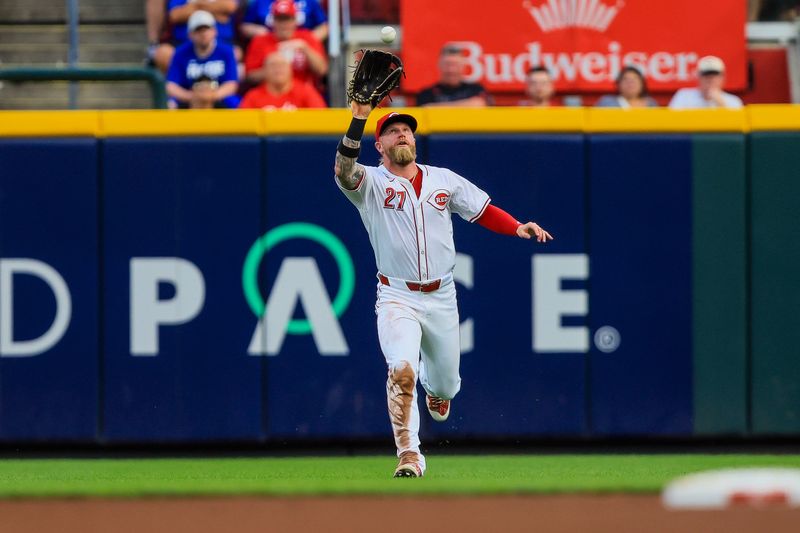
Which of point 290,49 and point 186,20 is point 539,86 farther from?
point 186,20

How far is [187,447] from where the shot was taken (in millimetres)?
9156

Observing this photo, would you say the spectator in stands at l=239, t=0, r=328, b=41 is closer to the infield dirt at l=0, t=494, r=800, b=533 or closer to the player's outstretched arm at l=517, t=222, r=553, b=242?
the player's outstretched arm at l=517, t=222, r=553, b=242

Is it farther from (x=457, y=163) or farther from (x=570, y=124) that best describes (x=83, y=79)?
(x=570, y=124)

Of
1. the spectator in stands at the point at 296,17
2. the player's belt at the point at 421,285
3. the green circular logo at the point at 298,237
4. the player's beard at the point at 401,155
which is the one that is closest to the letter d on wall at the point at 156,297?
the green circular logo at the point at 298,237

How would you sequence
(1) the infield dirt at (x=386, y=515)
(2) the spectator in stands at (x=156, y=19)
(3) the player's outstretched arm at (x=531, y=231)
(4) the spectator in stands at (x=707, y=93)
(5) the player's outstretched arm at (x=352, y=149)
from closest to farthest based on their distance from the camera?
(1) the infield dirt at (x=386, y=515)
(5) the player's outstretched arm at (x=352, y=149)
(3) the player's outstretched arm at (x=531, y=231)
(4) the spectator in stands at (x=707, y=93)
(2) the spectator in stands at (x=156, y=19)

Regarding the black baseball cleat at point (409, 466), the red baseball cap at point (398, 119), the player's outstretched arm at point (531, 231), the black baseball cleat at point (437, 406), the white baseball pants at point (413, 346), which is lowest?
the black baseball cleat at point (409, 466)

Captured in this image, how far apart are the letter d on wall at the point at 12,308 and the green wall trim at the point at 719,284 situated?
389cm

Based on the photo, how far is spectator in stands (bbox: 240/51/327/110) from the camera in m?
9.72

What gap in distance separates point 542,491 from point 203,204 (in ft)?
13.7

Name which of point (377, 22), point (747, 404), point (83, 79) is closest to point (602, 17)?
point (377, 22)

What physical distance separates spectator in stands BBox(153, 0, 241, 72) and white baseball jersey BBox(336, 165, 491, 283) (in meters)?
3.74

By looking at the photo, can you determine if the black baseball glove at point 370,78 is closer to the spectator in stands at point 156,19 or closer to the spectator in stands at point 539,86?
the spectator in stands at point 539,86

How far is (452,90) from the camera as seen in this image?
31.8ft

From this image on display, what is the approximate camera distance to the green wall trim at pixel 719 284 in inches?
344
